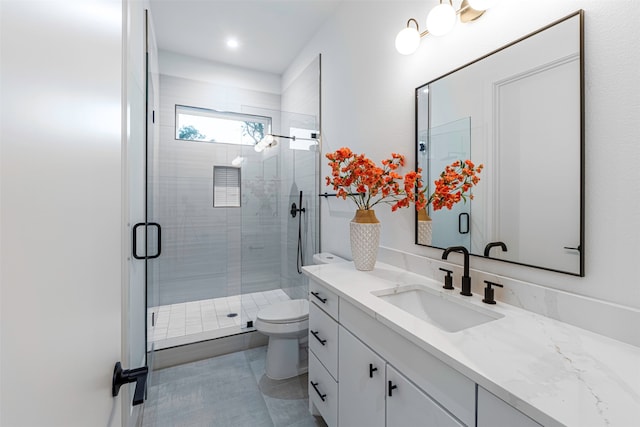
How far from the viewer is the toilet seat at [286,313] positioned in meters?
2.02

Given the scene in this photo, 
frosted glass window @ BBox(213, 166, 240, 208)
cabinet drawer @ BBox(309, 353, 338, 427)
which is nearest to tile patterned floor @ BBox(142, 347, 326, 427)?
cabinet drawer @ BBox(309, 353, 338, 427)

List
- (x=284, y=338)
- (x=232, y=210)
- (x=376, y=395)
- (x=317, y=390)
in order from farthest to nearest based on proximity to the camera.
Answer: (x=232, y=210) < (x=284, y=338) < (x=317, y=390) < (x=376, y=395)

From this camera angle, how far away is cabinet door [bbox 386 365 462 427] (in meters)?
0.82

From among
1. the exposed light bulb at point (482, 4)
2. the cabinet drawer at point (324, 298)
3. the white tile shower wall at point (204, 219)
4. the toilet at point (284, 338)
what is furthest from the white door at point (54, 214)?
the white tile shower wall at point (204, 219)

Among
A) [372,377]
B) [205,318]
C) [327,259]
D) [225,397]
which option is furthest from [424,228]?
[205,318]

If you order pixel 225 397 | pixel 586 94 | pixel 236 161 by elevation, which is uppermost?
pixel 236 161

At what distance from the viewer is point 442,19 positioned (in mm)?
1295

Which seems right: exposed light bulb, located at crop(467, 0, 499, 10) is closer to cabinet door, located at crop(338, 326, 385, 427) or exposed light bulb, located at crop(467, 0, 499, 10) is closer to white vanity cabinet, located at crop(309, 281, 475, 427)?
white vanity cabinet, located at crop(309, 281, 475, 427)

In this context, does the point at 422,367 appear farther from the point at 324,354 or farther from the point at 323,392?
the point at 323,392

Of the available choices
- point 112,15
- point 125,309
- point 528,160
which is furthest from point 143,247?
point 528,160

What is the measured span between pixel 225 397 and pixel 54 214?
197cm

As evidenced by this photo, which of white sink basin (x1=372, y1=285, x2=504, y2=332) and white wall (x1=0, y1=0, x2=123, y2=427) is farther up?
white wall (x1=0, y1=0, x2=123, y2=427)

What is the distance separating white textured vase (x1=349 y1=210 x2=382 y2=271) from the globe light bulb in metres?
0.95

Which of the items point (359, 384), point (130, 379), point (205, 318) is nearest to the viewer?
point (130, 379)
